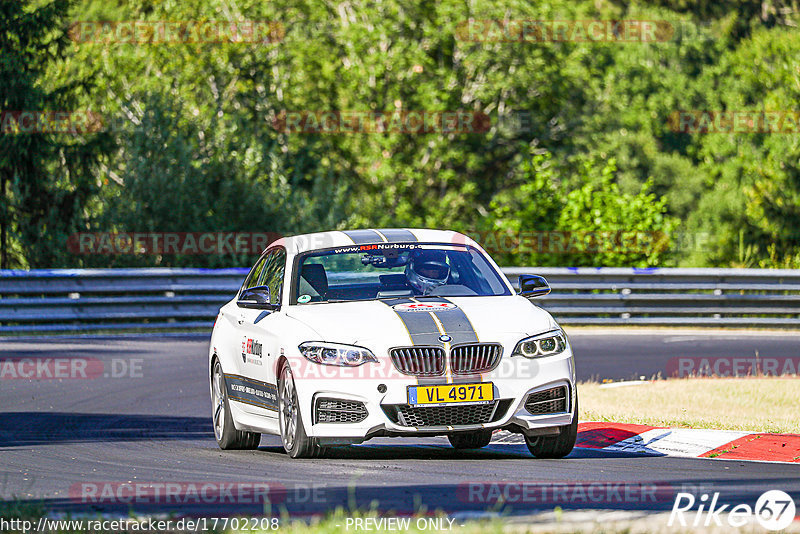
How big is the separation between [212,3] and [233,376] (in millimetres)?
31063

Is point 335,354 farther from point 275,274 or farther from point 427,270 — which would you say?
point 275,274

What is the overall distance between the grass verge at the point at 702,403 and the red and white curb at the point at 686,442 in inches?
17.7

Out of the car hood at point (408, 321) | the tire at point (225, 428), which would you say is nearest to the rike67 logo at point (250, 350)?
the car hood at point (408, 321)

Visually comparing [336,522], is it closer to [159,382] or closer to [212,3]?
[159,382]

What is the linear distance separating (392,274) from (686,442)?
103 inches

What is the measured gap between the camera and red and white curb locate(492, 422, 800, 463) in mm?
9828

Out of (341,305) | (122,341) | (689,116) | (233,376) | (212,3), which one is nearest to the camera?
(341,305)

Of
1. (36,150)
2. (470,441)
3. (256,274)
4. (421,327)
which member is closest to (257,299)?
(256,274)

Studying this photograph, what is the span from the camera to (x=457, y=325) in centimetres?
921

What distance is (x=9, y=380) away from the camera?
16312 mm

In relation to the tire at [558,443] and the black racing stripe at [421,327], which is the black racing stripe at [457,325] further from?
the tire at [558,443]

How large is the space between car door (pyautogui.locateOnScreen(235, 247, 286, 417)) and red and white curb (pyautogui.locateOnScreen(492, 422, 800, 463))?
2.15 metres

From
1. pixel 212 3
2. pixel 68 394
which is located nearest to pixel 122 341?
pixel 68 394

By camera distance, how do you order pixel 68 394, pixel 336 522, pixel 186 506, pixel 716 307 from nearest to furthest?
pixel 336 522 → pixel 186 506 → pixel 68 394 → pixel 716 307
